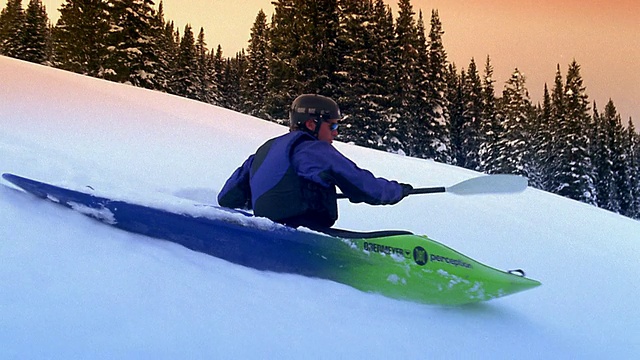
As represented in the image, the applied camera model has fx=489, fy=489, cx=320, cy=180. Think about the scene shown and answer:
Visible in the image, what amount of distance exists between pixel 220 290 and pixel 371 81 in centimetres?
2523

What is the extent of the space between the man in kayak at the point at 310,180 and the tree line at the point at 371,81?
2172 cm

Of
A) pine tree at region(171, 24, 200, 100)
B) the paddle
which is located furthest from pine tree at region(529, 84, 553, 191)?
the paddle

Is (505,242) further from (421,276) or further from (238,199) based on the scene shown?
(238,199)

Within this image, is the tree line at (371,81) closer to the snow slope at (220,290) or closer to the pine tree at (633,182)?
the pine tree at (633,182)

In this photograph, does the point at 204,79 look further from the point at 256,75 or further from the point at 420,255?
A: the point at 420,255

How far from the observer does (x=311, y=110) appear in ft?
10.6

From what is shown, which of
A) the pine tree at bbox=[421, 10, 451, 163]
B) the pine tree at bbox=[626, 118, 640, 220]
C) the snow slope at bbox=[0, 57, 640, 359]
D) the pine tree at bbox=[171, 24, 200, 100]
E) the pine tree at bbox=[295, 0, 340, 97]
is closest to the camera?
the snow slope at bbox=[0, 57, 640, 359]

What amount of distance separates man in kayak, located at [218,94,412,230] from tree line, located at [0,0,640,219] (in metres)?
21.7

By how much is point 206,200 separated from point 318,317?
2.40m

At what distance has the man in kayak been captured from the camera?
2.90 metres

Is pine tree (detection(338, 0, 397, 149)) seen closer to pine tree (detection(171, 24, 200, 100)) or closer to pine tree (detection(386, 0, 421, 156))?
pine tree (detection(386, 0, 421, 156))

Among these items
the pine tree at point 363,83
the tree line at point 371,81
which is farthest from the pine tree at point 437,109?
the pine tree at point 363,83

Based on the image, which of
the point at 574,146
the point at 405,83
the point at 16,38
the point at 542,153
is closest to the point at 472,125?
the point at 542,153

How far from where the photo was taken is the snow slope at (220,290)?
1.95 m
